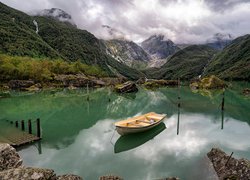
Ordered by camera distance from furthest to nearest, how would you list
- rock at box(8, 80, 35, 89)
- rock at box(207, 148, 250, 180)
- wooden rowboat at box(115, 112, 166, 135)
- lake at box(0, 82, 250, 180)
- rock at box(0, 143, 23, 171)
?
rock at box(8, 80, 35, 89) < wooden rowboat at box(115, 112, 166, 135) < lake at box(0, 82, 250, 180) < rock at box(207, 148, 250, 180) < rock at box(0, 143, 23, 171)

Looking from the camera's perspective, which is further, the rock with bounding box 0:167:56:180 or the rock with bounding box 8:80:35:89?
the rock with bounding box 8:80:35:89

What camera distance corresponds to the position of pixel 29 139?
3203 cm

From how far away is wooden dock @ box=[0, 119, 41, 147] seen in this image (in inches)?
1215

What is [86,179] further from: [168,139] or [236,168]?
[168,139]

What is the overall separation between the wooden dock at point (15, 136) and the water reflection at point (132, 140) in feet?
34.2

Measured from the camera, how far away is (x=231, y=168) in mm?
22031

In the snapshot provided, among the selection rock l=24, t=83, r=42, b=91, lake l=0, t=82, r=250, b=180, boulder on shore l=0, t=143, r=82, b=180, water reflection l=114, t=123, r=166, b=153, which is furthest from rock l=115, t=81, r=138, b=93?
boulder on shore l=0, t=143, r=82, b=180

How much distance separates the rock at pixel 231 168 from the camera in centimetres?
2033

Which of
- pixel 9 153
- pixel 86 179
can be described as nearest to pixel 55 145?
pixel 86 179

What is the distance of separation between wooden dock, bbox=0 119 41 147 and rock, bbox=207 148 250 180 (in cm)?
2177

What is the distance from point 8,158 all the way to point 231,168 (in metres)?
17.9

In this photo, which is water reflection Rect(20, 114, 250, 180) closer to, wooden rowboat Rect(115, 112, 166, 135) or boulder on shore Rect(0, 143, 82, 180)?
wooden rowboat Rect(115, 112, 166, 135)

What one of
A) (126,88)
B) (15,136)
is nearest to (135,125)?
(15,136)

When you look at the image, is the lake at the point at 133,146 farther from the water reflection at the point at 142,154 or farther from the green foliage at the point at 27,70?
the green foliage at the point at 27,70
